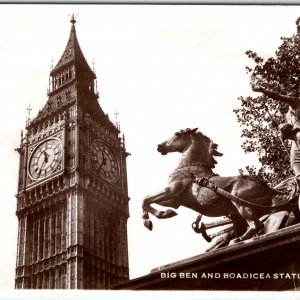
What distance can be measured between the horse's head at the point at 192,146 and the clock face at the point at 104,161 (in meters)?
5.01

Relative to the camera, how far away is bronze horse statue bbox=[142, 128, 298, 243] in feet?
61.4

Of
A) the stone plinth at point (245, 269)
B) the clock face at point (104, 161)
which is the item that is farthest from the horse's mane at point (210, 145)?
the clock face at point (104, 161)

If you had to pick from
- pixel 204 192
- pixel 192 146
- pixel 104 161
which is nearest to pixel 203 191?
pixel 204 192

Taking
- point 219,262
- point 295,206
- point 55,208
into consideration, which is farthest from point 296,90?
point 55,208

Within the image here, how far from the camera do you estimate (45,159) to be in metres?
29.7

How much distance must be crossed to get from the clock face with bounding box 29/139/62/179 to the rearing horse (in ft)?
31.7

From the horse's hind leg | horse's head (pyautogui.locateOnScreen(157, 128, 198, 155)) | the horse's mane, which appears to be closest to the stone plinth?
the horse's hind leg

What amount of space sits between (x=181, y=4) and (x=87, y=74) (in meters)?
5.55

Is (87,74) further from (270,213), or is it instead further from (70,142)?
(270,213)

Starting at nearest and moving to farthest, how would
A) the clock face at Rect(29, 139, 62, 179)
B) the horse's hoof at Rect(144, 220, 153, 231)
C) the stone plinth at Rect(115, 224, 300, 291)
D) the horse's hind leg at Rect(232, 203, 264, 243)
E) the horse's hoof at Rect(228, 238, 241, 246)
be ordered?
the stone plinth at Rect(115, 224, 300, 291)
the horse's hind leg at Rect(232, 203, 264, 243)
the horse's hoof at Rect(228, 238, 241, 246)
the horse's hoof at Rect(144, 220, 153, 231)
the clock face at Rect(29, 139, 62, 179)

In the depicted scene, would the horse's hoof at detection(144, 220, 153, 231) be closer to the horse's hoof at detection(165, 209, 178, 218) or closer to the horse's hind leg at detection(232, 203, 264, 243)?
the horse's hoof at detection(165, 209, 178, 218)

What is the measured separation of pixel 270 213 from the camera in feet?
61.2

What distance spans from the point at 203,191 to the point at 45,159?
38.2 ft

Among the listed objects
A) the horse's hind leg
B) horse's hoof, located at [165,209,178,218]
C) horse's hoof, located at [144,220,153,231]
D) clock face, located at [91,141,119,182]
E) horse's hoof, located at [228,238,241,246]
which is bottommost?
horse's hoof, located at [228,238,241,246]
